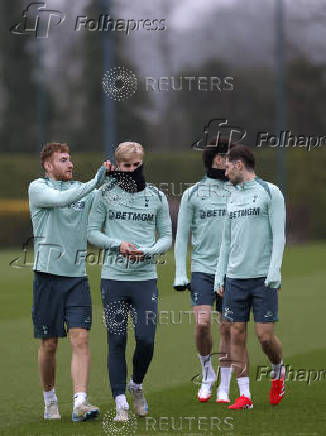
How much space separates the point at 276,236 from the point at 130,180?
111 cm

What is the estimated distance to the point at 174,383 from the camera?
10023 mm

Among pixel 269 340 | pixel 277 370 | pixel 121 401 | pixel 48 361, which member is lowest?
pixel 121 401

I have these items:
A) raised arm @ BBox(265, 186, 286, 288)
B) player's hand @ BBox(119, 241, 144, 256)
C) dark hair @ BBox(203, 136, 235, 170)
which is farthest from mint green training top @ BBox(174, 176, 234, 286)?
player's hand @ BBox(119, 241, 144, 256)

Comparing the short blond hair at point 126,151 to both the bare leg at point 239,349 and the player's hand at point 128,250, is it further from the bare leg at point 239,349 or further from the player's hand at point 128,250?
the bare leg at point 239,349

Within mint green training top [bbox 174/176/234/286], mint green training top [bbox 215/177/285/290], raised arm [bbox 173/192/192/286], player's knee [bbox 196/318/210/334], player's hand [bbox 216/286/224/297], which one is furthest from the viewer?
player's knee [bbox 196/318/210/334]

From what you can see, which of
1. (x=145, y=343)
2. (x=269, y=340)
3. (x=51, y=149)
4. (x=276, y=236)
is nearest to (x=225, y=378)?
(x=269, y=340)

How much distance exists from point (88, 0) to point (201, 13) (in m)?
6.08

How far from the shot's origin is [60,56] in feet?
171

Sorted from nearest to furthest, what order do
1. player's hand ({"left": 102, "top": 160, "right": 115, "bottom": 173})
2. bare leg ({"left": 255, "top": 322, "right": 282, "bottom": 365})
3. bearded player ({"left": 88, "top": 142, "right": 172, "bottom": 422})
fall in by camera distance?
player's hand ({"left": 102, "top": 160, "right": 115, "bottom": 173}) → bearded player ({"left": 88, "top": 142, "right": 172, "bottom": 422}) → bare leg ({"left": 255, "top": 322, "right": 282, "bottom": 365})

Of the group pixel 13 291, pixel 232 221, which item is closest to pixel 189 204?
pixel 232 221

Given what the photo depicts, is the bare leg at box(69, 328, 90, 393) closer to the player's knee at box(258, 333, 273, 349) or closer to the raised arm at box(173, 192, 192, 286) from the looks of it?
the raised arm at box(173, 192, 192, 286)

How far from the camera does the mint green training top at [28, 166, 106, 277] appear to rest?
26.5 ft

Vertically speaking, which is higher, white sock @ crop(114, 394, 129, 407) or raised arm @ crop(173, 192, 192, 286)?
raised arm @ crop(173, 192, 192, 286)

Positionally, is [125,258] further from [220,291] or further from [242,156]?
[242,156]
